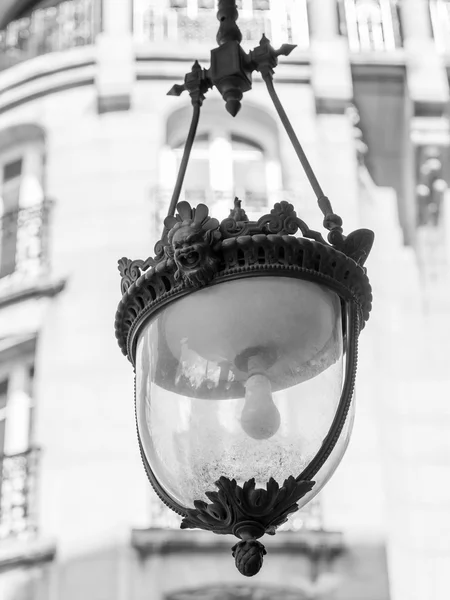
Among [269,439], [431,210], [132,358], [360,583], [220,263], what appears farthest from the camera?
[431,210]

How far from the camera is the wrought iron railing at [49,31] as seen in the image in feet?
32.9

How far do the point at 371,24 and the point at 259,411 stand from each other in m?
8.06

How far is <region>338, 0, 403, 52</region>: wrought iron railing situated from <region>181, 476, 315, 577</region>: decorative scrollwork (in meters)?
7.83

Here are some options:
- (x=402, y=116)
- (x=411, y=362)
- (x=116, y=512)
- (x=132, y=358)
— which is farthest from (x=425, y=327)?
(x=132, y=358)

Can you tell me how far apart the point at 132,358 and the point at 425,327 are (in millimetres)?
6275

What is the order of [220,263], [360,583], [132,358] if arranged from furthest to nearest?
[360,583] < [132,358] < [220,263]

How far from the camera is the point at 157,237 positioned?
Result: 29.0 ft

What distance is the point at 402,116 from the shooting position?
9617 millimetres

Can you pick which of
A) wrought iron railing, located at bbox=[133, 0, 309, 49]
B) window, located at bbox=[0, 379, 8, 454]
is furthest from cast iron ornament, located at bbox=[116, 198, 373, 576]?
wrought iron railing, located at bbox=[133, 0, 309, 49]

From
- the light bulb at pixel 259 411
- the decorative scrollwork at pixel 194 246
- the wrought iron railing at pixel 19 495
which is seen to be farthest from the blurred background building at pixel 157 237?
the light bulb at pixel 259 411

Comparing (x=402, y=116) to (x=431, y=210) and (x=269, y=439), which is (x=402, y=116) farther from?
(x=269, y=439)

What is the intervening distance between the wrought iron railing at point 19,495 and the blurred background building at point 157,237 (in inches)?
0.6

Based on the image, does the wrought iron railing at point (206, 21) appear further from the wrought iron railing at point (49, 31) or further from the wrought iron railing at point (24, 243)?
A: the wrought iron railing at point (24, 243)

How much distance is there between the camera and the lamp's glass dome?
2.51 m
